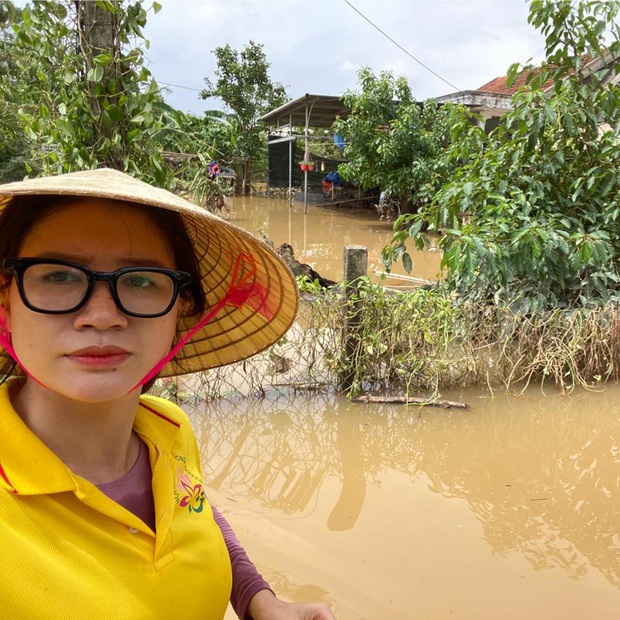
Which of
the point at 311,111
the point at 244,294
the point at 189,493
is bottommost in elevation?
the point at 189,493

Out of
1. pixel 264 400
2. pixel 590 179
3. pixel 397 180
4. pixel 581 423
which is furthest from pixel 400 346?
pixel 397 180

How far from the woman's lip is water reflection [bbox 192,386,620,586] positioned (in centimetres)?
206

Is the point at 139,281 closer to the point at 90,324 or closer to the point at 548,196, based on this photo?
the point at 90,324

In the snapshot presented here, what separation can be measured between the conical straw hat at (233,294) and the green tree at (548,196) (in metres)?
3.01

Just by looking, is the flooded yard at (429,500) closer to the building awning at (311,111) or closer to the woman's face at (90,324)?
the woman's face at (90,324)

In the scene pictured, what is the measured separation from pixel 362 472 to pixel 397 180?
10.9 meters

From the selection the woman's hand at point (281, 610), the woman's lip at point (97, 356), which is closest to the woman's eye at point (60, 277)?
the woman's lip at point (97, 356)

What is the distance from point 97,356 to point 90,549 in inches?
11.1

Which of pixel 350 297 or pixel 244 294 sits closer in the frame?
pixel 244 294

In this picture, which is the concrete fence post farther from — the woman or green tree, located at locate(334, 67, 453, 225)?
green tree, located at locate(334, 67, 453, 225)

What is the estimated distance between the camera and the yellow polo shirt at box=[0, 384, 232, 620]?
74 centimetres

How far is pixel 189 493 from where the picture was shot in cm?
102

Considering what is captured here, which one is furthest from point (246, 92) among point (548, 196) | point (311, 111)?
point (548, 196)

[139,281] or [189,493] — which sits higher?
[139,281]
